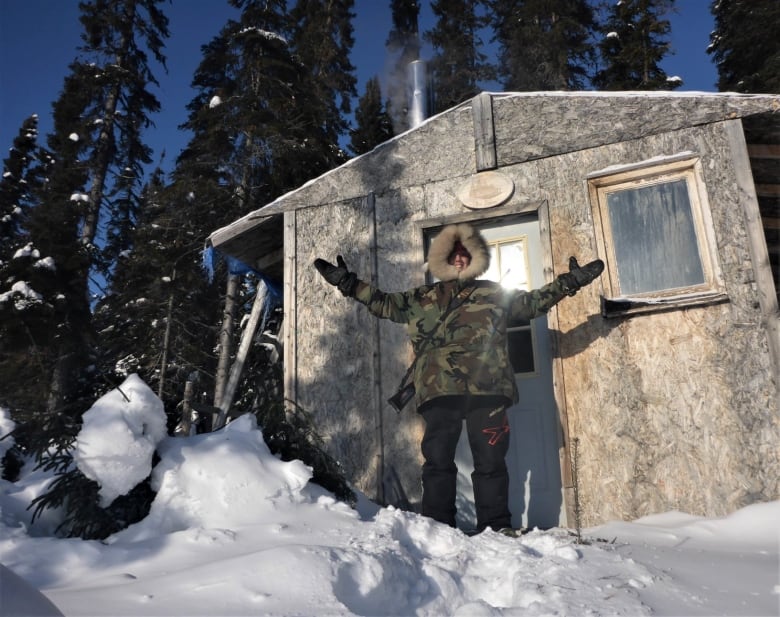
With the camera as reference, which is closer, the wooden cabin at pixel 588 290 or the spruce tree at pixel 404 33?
the wooden cabin at pixel 588 290

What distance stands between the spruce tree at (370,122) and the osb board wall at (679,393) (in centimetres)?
1343


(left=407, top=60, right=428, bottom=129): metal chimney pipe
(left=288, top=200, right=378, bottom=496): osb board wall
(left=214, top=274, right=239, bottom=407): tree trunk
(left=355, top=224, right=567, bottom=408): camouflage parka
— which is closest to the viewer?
(left=355, top=224, right=567, bottom=408): camouflage parka

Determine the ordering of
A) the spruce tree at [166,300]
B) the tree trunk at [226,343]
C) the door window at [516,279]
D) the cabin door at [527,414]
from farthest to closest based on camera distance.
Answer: the spruce tree at [166,300] → the tree trunk at [226,343] → the door window at [516,279] → the cabin door at [527,414]

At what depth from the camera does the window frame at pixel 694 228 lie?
15.2 feet

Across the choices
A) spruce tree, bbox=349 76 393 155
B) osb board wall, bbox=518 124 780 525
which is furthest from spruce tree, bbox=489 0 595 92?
osb board wall, bbox=518 124 780 525

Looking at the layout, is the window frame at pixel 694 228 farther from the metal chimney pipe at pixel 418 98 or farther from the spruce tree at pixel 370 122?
the spruce tree at pixel 370 122

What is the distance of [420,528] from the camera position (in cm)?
288

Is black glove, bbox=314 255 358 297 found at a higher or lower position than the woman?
higher

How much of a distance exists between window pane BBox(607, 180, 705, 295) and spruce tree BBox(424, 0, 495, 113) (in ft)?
48.9

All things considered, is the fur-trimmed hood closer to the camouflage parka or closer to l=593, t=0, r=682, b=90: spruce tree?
the camouflage parka

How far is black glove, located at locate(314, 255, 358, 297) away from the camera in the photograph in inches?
180

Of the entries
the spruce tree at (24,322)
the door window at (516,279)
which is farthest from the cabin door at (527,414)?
the spruce tree at (24,322)

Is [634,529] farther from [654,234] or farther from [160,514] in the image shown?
[160,514]

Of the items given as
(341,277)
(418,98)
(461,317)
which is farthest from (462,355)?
(418,98)
